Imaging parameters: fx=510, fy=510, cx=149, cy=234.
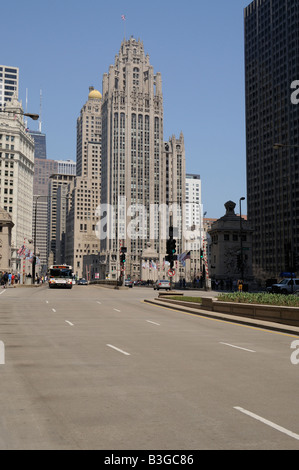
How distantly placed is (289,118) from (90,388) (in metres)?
157

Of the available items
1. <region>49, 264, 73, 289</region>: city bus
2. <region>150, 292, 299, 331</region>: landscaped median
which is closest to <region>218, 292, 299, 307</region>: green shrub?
<region>150, 292, 299, 331</region>: landscaped median

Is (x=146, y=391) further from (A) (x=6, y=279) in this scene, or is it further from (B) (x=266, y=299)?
(A) (x=6, y=279)

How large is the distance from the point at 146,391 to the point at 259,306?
14384 millimetres

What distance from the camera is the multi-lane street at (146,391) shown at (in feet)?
19.2

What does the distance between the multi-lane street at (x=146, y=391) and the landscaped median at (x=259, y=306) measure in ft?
11.3

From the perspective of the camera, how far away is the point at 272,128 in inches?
6422

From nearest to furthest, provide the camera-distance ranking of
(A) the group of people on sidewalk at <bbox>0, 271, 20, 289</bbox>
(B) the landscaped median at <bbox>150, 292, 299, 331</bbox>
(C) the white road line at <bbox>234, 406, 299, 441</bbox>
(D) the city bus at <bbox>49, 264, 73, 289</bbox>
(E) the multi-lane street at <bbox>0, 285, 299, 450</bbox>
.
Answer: (E) the multi-lane street at <bbox>0, 285, 299, 450</bbox> < (C) the white road line at <bbox>234, 406, 299, 441</bbox> < (B) the landscaped median at <bbox>150, 292, 299, 331</bbox> < (D) the city bus at <bbox>49, 264, 73, 289</bbox> < (A) the group of people on sidewalk at <bbox>0, 271, 20, 289</bbox>

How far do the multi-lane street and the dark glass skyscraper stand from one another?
134m

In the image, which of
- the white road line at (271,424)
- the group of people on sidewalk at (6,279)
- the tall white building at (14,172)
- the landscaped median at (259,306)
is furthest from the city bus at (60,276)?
the tall white building at (14,172)

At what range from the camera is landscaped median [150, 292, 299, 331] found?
64.7ft

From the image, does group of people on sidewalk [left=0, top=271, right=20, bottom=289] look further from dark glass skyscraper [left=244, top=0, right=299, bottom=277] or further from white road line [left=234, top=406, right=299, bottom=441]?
dark glass skyscraper [left=244, top=0, right=299, bottom=277]

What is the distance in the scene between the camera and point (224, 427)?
628cm
